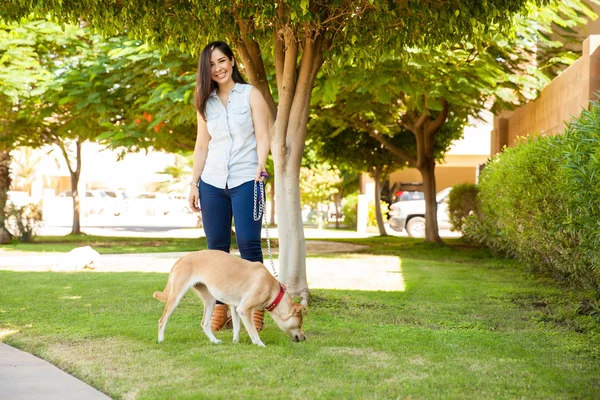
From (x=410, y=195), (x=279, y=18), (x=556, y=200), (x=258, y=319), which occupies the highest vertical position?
(x=279, y=18)

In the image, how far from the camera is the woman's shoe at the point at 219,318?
21.2 feet

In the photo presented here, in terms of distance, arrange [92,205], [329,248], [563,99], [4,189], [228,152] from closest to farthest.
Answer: [228,152] → [563,99] → [329,248] → [4,189] → [92,205]

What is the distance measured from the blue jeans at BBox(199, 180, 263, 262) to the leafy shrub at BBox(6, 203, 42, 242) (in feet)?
51.1

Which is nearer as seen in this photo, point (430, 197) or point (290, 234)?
point (290, 234)

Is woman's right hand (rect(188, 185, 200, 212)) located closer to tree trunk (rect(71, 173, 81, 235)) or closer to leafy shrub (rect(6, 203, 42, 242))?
leafy shrub (rect(6, 203, 42, 242))

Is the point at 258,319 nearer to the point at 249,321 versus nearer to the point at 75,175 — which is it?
the point at 249,321

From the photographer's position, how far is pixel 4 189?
794 inches

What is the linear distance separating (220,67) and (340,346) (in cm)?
239

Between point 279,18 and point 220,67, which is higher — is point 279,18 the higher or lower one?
the higher one

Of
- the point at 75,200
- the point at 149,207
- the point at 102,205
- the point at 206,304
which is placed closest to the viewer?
the point at 206,304

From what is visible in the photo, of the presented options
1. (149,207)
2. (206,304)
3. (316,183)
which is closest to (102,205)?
(149,207)

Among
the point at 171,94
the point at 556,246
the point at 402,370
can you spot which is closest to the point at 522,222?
the point at 556,246

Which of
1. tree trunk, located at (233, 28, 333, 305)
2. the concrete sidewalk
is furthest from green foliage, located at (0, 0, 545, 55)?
the concrete sidewalk

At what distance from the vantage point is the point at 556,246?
27.2 feet
